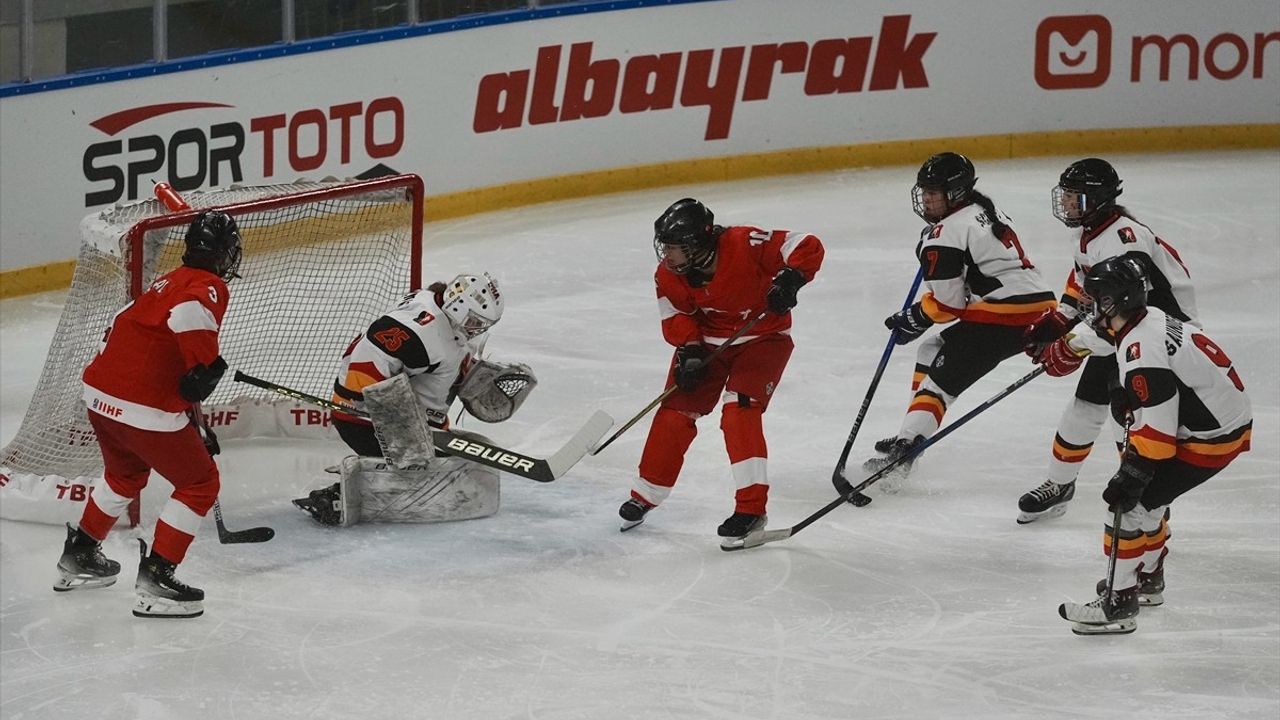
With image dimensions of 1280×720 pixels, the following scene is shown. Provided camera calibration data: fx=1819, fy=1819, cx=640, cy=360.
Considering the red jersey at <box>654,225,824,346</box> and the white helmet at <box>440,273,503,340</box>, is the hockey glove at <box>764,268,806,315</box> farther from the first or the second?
the white helmet at <box>440,273,503,340</box>

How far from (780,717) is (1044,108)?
672 cm

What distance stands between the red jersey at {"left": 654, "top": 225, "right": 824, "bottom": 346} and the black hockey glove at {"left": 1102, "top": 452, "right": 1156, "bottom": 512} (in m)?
1.15

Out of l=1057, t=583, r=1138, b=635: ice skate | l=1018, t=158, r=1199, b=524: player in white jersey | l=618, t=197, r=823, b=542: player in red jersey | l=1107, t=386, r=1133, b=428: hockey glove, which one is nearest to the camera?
l=1057, t=583, r=1138, b=635: ice skate

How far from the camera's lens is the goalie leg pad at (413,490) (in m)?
5.16

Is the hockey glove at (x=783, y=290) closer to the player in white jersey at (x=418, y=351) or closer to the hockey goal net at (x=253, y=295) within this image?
the player in white jersey at (x=418, y=351)

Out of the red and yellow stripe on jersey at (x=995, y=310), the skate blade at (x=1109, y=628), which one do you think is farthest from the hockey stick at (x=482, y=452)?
the skate blade at (x=1109, y=628)

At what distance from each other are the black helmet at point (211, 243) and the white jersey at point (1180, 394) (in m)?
2.17

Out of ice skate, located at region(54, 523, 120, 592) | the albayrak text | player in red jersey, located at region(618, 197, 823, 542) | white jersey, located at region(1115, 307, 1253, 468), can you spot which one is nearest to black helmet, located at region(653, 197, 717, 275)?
player in red jersey, located at region(618, 197, 823, 542)

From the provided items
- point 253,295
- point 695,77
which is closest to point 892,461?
point 253,295

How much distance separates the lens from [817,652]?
14.3 feet

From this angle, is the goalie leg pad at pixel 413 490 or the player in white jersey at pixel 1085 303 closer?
the player in white jersey at pixel 1085 303

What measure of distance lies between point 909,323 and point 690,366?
2.41 ft

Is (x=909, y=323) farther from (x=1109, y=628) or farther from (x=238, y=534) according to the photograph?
(x=238, y=534)

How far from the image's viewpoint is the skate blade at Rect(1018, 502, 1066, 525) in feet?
17.2
